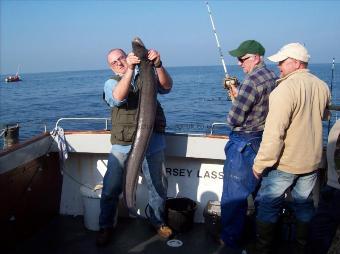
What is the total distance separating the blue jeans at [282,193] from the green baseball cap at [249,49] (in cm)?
128

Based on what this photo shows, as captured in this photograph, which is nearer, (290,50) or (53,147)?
(290,50)

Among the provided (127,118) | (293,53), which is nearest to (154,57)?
(127,118)

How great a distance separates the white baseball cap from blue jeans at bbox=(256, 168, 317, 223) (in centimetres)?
108

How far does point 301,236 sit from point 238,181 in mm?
846

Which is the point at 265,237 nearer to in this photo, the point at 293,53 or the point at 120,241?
the point at 293,53

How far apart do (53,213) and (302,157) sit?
12.0 ft

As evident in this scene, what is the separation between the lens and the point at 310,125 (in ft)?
11.0

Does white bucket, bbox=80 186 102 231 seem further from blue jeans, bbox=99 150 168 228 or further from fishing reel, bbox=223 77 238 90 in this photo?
fishing reel, bbox=223 77 238 90

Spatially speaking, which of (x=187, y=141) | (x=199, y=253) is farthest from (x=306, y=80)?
(x=199, y=253)

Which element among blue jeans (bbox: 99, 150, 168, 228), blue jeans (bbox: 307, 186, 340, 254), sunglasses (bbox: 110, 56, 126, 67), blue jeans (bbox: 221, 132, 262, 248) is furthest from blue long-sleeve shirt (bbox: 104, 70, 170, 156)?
blue jeans (bbox: 307, 186, 340, 254)

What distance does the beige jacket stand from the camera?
3254 millimetres

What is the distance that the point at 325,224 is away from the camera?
4.15 metres

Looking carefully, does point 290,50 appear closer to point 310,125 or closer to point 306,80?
point 306,80

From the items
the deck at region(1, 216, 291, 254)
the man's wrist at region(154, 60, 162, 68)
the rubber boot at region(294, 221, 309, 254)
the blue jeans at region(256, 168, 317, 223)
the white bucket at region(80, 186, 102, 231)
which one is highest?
the man's wrist at region(154, 60, 162, 68)
